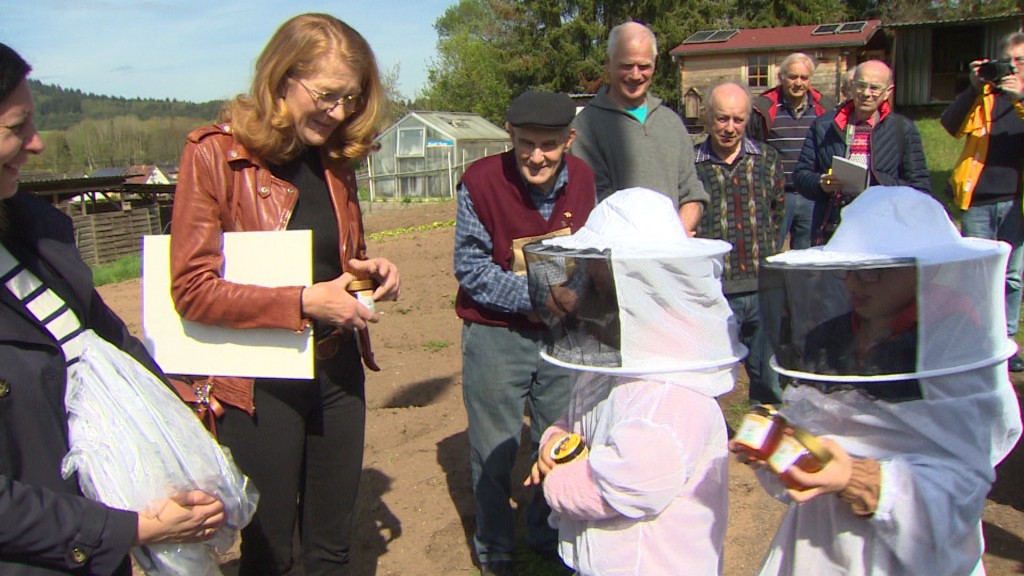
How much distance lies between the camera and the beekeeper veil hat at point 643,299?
84.1 inches

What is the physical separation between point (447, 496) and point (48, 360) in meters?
3.07

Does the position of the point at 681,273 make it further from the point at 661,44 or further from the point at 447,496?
the point at 661,44

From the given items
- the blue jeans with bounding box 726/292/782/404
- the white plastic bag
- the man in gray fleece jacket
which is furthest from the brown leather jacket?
the blue jeans with bounding box 726/292/782/404

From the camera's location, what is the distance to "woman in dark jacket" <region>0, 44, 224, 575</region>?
5.80ft

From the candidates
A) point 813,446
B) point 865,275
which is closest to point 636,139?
point 865,275

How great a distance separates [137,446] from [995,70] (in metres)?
5.80

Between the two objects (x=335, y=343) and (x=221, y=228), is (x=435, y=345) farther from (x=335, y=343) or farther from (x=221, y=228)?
(x=221, y=228)

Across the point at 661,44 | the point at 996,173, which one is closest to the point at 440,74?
the point at 661,44

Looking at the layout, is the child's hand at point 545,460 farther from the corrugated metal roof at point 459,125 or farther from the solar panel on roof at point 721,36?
the corrugated metal roof at point 459,125

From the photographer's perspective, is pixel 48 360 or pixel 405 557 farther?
pixel 405 557

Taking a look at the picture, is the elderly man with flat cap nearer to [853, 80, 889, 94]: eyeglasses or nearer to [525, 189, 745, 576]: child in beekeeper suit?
[525, 189, 745, 576]: child in beekeeper suit

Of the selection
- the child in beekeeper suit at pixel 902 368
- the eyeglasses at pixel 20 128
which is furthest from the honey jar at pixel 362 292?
the child in beekeeper suit at pixel 902 368

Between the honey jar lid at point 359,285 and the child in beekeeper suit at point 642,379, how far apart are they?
637 mm

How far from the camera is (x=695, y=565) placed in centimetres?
232
